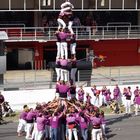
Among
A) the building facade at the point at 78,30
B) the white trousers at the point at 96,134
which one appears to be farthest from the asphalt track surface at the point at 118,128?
the building facade at the point at 78,30

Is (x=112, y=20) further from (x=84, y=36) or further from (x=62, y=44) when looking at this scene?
(x=62, y=44)

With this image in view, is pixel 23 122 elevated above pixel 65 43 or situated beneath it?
situated beneath

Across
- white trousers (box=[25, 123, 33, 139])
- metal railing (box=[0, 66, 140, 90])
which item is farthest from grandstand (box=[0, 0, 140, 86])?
white trousers (box=[25, 123, 33, 139])

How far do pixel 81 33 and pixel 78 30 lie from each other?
21.7 inches

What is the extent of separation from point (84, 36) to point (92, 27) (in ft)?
4.86

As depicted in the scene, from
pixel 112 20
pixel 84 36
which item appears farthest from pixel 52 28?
pixel 112 20

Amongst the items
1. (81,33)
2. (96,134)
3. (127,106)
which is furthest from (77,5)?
(96,134)

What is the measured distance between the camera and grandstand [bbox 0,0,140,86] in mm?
49688

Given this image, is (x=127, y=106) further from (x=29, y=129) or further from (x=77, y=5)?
(x=77, y=5)

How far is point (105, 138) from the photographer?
29.3 meters

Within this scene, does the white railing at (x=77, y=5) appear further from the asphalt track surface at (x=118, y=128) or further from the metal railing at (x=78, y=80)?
the asphalt track surface at (x=118, y=128)

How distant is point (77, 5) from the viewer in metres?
51.8

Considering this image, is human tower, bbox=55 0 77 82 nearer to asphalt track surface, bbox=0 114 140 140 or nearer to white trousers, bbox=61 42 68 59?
white trousers, bbox=61 42 68 59

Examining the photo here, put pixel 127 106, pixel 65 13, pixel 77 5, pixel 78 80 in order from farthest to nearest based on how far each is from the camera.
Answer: pixel 77 5
pixel 78 80
pixel 127 106
pixel 65 13
